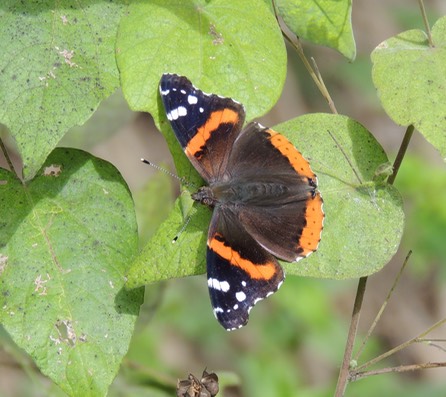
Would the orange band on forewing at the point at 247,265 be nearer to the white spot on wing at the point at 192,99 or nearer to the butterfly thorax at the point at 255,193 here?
the butterfly thorax at the point at 255,193

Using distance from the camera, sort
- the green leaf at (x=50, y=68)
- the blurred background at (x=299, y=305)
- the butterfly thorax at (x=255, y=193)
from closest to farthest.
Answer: the green leaf at (x=50, y=68) < the butterfly thorax at (x=255, y=193) < the blurred background at (x=299, y=305)

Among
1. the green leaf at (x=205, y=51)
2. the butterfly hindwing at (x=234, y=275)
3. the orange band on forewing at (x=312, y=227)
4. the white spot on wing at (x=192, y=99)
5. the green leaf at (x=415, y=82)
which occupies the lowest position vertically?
the butterfly hindwing at (x=234, y=275)

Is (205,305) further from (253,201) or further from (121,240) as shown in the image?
(121,240)

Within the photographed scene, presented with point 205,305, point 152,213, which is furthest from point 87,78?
point 205,305

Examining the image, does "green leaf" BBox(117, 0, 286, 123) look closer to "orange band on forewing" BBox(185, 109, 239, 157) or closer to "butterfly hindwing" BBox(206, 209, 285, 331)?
"orange band on forewing" BBox(185, 109, 239, 157)

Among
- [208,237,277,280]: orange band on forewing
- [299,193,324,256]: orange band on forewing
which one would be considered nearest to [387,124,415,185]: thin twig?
[299,193,324,256]: orange band on forewing

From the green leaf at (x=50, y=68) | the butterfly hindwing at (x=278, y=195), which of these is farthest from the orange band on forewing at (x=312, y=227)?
the green leaf at (x=50, y=68)
